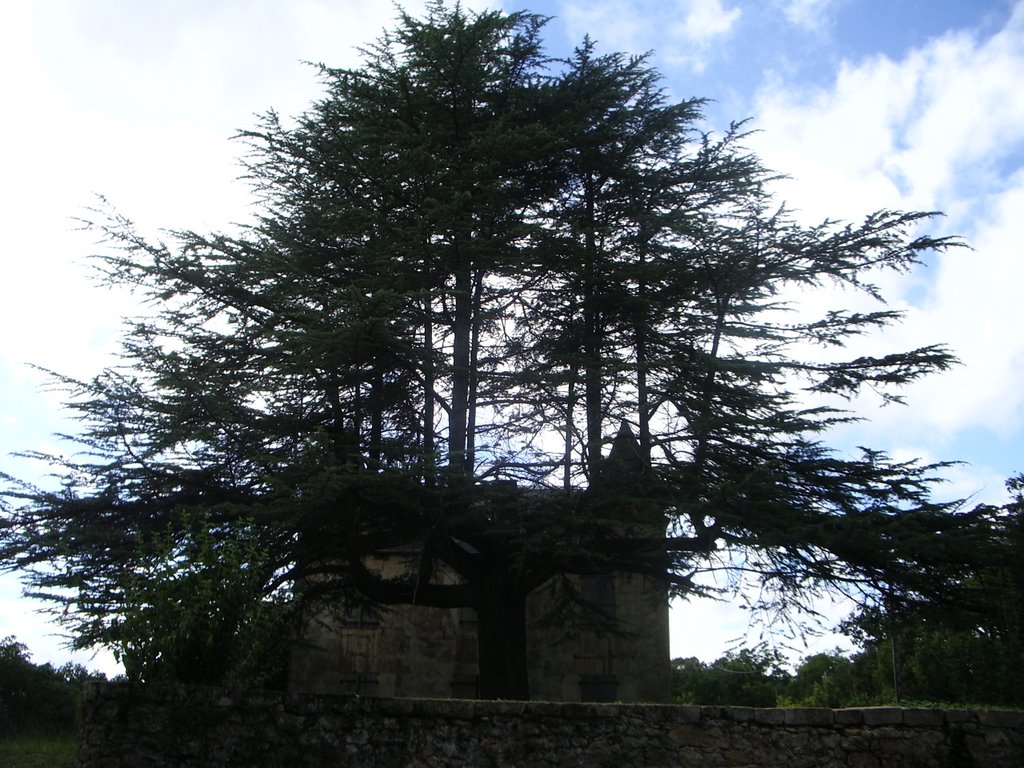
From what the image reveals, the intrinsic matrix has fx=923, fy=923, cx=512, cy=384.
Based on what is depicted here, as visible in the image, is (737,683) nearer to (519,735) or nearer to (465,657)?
(465,657)

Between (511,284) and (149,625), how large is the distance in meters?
8.31

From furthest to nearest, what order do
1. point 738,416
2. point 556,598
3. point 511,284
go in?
point 556,598, point 511,284, point 738,416

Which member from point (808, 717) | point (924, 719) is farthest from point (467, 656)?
point (924, 719)

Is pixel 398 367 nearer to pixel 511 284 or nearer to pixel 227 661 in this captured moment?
pixel 511 284

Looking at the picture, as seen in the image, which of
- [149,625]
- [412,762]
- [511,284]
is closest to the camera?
[412,762]

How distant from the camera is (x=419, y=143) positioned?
14.0 metres

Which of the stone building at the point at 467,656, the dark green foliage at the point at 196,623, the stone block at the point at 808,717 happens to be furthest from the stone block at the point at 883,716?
the stone building at the point at 467,656

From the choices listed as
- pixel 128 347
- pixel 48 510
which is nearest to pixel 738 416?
pixel 128 347

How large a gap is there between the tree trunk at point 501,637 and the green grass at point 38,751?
5.80m

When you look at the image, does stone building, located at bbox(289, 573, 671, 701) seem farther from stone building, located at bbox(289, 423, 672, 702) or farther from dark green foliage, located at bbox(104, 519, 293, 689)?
dark green foliage, located at bbox(104, 519, 293, 689)

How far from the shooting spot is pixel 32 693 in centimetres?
1891

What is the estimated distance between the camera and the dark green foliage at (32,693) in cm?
1784

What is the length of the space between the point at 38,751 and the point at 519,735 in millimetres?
8478

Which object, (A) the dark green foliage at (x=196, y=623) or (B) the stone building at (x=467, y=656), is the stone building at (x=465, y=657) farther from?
(A) the dark green foliage at (x=196, y=623)
